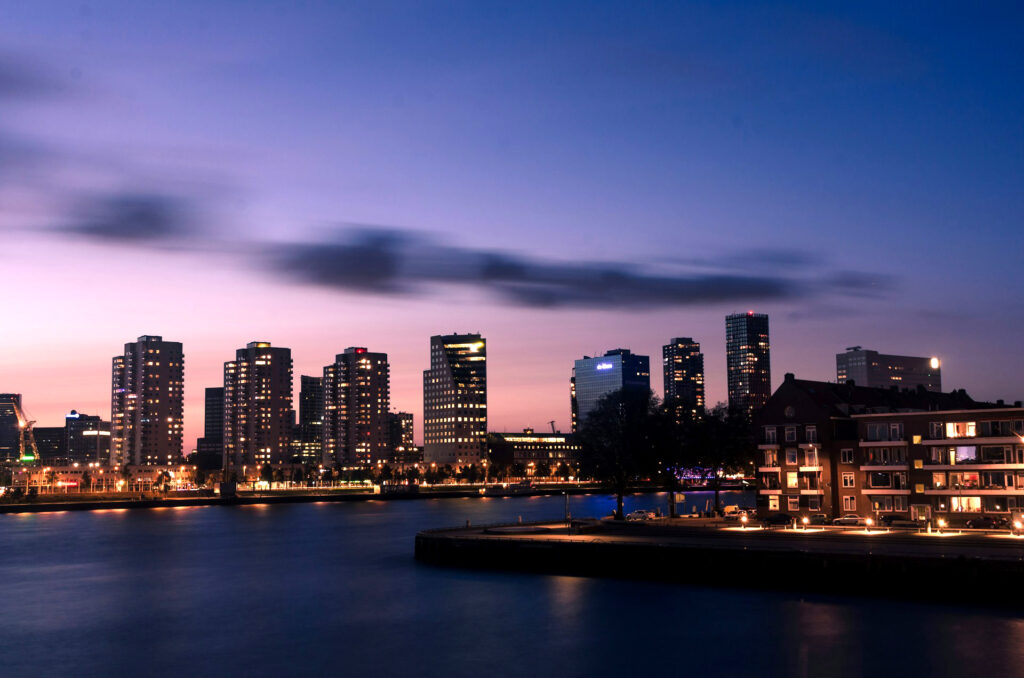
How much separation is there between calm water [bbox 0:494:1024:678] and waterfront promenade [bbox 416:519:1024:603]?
9.86ft

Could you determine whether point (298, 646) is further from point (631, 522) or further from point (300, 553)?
point (300, 553)

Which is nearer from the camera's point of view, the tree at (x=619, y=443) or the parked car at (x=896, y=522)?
the parked car at (x=896, y=522)

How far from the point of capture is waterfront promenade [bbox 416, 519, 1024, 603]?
73062 mm

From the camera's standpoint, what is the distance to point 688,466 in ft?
478

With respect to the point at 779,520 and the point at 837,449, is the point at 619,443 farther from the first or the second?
the point at 779,520

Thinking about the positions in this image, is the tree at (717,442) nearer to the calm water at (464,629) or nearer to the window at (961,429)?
the window at (961,429)

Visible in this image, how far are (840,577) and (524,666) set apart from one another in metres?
30.1

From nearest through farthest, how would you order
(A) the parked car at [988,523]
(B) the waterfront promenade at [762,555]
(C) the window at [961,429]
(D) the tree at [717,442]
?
1. (B) the waterfront promenade at [762,555]
2. (A) the parked car at [988,523]
3. (C) the window at [961,429]
4. (D) the tree at [717,442]

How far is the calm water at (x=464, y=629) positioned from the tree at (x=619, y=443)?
131 ft

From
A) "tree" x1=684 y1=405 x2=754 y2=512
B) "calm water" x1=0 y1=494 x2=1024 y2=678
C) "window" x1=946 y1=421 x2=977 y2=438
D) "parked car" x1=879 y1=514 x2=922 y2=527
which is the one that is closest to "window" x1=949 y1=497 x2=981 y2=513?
"parked car" x1=879 y1=514 x2=922 y2=527

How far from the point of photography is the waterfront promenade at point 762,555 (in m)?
73.1

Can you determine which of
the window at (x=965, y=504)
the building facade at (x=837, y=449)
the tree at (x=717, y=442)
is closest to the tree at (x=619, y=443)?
the tree at (x=717, y=442)

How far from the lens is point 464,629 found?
7325cm

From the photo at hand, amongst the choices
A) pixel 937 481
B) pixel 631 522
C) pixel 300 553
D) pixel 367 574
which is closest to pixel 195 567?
pixel 300 553
